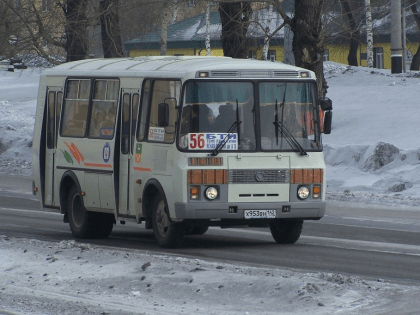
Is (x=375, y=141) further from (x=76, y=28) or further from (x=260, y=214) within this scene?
(x=260, y=214)

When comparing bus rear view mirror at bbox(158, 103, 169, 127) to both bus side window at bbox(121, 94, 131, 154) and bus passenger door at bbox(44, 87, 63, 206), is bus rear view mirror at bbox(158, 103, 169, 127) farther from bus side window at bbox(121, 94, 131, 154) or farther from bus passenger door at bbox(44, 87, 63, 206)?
bus passenger door at bbox(44, 87, 63, 206)

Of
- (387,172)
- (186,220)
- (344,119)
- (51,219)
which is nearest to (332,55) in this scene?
(344,119)

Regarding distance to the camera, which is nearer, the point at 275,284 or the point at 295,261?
the point at 275,284

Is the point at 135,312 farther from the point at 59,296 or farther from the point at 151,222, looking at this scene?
the point at 151,222

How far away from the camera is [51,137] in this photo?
15.9m

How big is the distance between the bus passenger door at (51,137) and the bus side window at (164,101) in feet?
8.67

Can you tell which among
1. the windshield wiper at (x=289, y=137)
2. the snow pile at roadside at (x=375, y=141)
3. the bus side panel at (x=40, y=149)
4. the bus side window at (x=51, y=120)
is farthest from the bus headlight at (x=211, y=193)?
the snow pile at roadside at (x=375, y=141)

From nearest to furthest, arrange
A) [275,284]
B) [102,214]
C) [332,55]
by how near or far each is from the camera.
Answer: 1. [275,284]
2. [102,214]
3. [332,55]

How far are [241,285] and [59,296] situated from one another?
1.70 meters

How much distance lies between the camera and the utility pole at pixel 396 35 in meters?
35.6

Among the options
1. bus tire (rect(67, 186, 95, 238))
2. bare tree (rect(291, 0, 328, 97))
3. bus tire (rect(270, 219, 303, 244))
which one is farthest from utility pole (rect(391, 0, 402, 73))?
bus tire (rect(270, 219, 303, 244))

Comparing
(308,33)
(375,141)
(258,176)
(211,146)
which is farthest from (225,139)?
(375,141)

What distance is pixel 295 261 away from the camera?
12008 mm

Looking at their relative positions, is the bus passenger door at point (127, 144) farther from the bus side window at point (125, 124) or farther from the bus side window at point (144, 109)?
the bus side window at point (144, 109)
